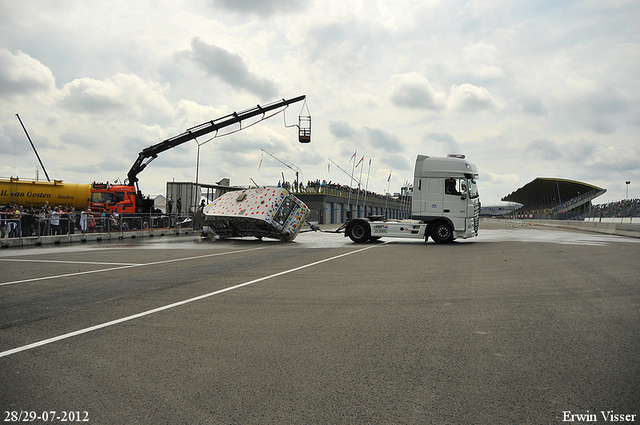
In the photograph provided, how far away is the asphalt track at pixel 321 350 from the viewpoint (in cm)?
317

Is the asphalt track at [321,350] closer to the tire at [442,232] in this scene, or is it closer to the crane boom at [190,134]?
the tire at [442,232]

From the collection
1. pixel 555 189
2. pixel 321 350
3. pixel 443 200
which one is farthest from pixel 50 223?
pixel 555 189

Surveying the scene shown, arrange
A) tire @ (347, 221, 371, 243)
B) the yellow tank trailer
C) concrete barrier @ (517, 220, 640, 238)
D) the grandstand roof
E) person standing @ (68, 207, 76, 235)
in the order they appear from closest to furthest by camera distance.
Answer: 1. tire @ (347, 221, 371, 243)
2. person standing @ (68, 207, 76, 235)
3. concrete barrier @ (517, 220, 640, 238)
4. the yellow tank trailer
5. the grandstand roof

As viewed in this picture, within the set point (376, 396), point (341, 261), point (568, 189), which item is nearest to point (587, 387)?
point (376, 396)

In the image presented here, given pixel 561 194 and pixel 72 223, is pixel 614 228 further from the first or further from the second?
pixel 561 194

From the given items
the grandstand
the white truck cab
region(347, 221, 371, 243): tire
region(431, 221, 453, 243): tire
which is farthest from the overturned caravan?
the grandstand

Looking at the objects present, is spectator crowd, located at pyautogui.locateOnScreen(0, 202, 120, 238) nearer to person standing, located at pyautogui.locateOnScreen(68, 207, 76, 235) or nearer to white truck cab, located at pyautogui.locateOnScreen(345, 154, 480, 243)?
person standing, located at pyautogui.locateOnScreen(68, 207, 76, 235)

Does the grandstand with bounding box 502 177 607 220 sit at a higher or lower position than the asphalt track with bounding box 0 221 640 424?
higher

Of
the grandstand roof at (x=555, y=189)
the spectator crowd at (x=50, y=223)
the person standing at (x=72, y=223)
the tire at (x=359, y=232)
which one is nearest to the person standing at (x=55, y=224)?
the spectator crowd at (x=50, y=223)

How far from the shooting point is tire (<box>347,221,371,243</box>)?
21.0 m

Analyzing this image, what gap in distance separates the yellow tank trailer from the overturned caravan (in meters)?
15.3

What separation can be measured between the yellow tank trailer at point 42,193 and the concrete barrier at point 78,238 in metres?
8.65

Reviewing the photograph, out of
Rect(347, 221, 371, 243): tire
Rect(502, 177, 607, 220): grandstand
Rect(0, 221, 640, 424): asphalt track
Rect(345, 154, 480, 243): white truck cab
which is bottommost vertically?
Rect(0, 221, 640, 424): asphalt track

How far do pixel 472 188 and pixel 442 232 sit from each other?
7.66ft
